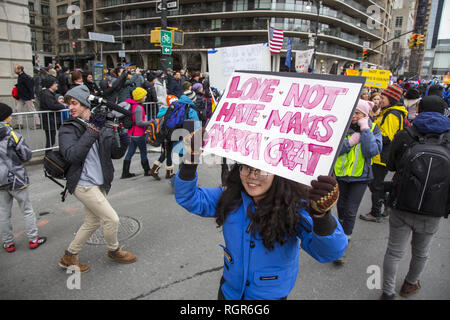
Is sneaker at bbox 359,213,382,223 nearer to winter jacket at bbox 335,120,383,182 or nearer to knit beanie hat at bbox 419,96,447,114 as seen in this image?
winter jacket at bbox 335,120,383,182

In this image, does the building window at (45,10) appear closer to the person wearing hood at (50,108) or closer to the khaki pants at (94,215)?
the person wearing hood at (50,108)

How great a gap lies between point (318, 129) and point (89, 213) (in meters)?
2.82

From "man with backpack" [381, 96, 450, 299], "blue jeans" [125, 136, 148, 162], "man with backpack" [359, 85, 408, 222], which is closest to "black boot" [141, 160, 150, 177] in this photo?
"blue jeans" [125, 136, 148, 162]

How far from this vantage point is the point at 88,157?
3113mm

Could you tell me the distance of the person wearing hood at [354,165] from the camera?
10.9 feet

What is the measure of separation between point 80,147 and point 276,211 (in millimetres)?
2212

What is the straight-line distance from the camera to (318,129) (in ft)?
5.04

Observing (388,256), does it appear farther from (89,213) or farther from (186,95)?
(186,95)

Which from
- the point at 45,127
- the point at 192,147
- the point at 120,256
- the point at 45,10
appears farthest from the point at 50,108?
the point at 45,10

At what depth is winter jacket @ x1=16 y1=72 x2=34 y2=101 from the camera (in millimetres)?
9203

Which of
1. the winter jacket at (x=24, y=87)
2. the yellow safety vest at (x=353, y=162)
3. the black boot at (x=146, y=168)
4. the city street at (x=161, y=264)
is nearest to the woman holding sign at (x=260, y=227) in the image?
the city street at (x=161, y=264)

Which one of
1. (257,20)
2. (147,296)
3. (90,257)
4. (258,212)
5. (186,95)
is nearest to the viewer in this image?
(258,212)

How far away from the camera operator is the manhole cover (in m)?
0.65

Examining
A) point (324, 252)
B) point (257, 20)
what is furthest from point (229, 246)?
point (257, 20)
